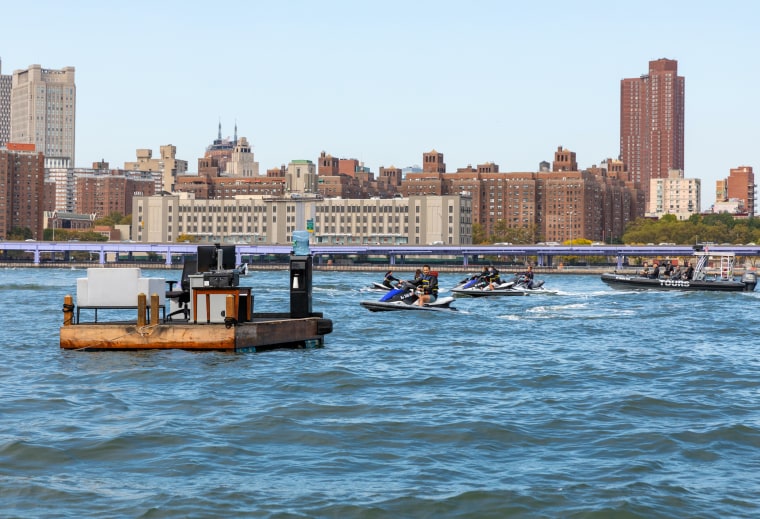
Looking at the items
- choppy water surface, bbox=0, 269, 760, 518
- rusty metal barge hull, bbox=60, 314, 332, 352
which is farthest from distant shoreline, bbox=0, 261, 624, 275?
rusty metal barge hull, bbox=60, 314, 332, 352

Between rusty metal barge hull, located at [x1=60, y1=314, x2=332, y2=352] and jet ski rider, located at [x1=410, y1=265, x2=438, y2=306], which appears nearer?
rusty metal barge hull, located at [x1=60, y1=314, x2=332, y2=352]

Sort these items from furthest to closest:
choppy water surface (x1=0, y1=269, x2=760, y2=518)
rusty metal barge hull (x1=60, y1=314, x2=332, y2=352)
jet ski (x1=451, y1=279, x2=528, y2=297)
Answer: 1. jet ski (x1=451, y1=279, x2=528, y2=297)
2. rusty metal barge hull (x1=60, y1=314, x2=332, y2=352)
3. choppy water surface (x1=0, y1=269, x2=760, y2=518)

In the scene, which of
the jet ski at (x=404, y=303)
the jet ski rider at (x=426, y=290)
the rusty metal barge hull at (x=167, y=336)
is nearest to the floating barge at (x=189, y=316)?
the rusty metal barge hull at (x=167, y=336)

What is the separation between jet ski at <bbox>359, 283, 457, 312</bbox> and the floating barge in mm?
18306

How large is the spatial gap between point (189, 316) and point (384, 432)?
14.2 m

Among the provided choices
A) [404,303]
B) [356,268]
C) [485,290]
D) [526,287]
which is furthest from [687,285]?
[356,268]

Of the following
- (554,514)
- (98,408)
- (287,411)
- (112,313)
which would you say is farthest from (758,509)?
(112,313)

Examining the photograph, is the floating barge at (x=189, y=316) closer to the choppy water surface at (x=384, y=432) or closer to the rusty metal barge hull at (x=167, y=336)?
the rusty metal barge hull at (x=167, y=336)

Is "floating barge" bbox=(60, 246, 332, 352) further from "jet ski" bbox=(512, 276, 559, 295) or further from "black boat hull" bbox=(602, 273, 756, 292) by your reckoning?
"black boat hull" bbox=(602, 273, 756, 292)

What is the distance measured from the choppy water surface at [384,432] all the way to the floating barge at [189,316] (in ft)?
1.84

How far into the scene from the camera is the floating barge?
30.9 metres

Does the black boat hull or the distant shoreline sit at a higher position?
the black boat hull

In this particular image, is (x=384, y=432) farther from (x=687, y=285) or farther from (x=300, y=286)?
(x=687, y=285)

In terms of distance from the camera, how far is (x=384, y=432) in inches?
803
